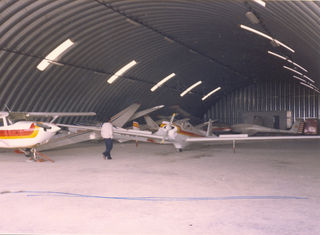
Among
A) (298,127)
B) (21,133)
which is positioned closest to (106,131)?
(21,133)

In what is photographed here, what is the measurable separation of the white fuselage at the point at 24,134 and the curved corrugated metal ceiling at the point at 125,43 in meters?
3.18

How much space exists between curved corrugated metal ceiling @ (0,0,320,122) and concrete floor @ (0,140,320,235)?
4.68 metres

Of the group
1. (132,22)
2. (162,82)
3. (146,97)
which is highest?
(132,22)

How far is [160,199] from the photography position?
6.62 meters

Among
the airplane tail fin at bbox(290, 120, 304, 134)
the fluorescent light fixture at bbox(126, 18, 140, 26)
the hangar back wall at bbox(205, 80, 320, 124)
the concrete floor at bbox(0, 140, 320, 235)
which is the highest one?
the fluorescent light fixture at bbox(126, 18, 140, 26)

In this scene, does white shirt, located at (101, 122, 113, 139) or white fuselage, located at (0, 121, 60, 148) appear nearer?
white fuselage, located at (0, 121, 60, 148)

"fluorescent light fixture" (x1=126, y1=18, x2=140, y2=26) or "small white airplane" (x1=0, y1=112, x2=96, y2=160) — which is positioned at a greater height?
"fluorescent light fixture" (x1=126, y1=18, x2=140, y2=26)

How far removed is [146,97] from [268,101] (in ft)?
51.9

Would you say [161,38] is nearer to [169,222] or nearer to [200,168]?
[200,168]

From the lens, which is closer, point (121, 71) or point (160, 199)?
point (160, 199)

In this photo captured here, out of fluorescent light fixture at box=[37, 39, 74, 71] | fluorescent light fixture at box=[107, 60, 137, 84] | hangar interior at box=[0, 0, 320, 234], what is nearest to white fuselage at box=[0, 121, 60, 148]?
hangar interior at box=[0, 0, 320, 234]

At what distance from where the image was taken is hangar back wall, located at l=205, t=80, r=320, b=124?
3306 cm

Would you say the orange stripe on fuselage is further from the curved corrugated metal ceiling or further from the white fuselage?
the curved corrugated metal ceiling

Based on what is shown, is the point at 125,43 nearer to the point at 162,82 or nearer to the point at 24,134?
A: the point at 24,134
